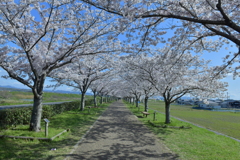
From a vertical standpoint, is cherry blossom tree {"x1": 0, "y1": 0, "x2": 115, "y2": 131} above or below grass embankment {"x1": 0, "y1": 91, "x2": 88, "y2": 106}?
above

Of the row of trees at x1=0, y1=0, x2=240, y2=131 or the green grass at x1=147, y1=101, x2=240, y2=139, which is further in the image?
the green grass at x1=147, y1=101, x2=240, y2=139

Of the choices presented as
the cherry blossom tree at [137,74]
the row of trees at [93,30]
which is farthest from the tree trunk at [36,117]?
the cherry blossom tree at [137,74]

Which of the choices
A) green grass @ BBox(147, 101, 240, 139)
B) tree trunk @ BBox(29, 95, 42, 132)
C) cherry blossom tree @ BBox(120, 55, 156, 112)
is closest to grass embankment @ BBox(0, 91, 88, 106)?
cherry blossom tree @ BBox(120, 55, 156, 112)

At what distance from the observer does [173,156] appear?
16.9ft

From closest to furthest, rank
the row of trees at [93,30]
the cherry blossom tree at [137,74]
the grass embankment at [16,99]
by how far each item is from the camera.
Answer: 1. the row of trees at [93,30]
2. the cherry blossom tree at [137,74]
3. the grass embankment at [16,99]

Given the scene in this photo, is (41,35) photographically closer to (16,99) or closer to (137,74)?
(137,74)

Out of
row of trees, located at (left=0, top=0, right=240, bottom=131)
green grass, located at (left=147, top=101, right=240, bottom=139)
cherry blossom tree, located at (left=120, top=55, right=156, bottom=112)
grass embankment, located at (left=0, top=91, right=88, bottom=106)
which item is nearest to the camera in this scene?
row of trees, located at (left=0, top=0, right=240, bottom=131)

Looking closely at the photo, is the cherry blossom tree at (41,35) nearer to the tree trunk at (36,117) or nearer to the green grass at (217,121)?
the tree trunk at (36,117)

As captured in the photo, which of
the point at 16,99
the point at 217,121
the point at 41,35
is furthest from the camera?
the point at 16,99

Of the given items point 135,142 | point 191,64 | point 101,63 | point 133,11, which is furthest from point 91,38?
point 101,63

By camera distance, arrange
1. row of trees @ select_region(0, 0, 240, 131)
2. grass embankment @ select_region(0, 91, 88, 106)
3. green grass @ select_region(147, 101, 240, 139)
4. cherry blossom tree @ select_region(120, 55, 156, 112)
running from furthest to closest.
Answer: grass embankment @ select_region(0, 91, 88, 106) → cherry blossom tree @ select_region(120, 55, 156, 112) → green grass @ select_region(147, 101, 240, 139) → row of trees @ select_region(0, 0, 240, 131)

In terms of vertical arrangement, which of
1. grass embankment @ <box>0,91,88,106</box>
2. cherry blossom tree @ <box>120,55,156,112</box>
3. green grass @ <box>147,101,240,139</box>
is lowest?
green grass @ <box>147,101,240,139</box>

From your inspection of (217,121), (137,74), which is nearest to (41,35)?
(137,74)

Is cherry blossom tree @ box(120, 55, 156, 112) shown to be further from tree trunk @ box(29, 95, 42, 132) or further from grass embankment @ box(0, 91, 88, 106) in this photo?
grass embankment @ box(0, 91, 88, 106)
